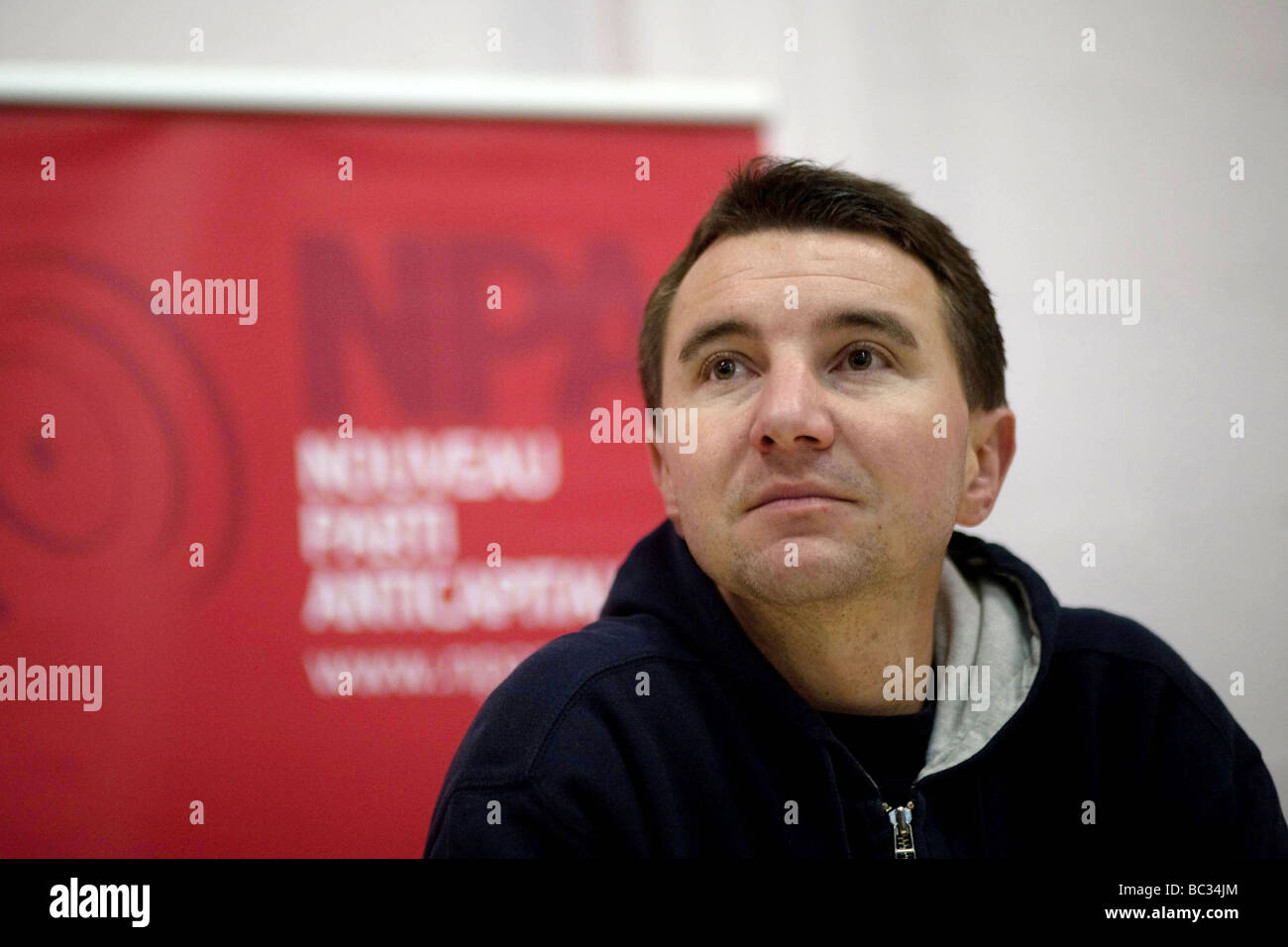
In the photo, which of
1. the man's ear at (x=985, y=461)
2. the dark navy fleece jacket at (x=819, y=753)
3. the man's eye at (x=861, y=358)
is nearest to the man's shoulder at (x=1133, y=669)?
the dark navy fleece jacket at (x=819, y=753)

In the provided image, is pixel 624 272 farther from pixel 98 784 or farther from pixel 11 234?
pixel 98 784

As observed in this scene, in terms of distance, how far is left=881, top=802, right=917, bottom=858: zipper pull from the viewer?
851mm

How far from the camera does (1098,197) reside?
1.37m

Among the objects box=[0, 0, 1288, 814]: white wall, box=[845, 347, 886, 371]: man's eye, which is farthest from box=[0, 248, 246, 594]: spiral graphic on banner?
box=[845, 347, 886, 371]: man's eye

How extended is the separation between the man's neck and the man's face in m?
0.05

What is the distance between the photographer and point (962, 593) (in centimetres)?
105

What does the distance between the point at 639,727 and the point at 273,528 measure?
0.77 meters

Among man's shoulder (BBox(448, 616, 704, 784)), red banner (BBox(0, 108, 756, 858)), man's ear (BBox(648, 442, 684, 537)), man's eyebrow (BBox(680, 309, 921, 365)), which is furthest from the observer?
red banner (BBox(0, 108, 756, 858))

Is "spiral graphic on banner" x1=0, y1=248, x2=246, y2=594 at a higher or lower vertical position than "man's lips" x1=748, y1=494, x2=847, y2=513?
higher

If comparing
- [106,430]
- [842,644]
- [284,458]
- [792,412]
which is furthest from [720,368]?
[106,430]

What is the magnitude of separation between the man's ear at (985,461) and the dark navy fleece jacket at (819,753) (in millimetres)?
83
